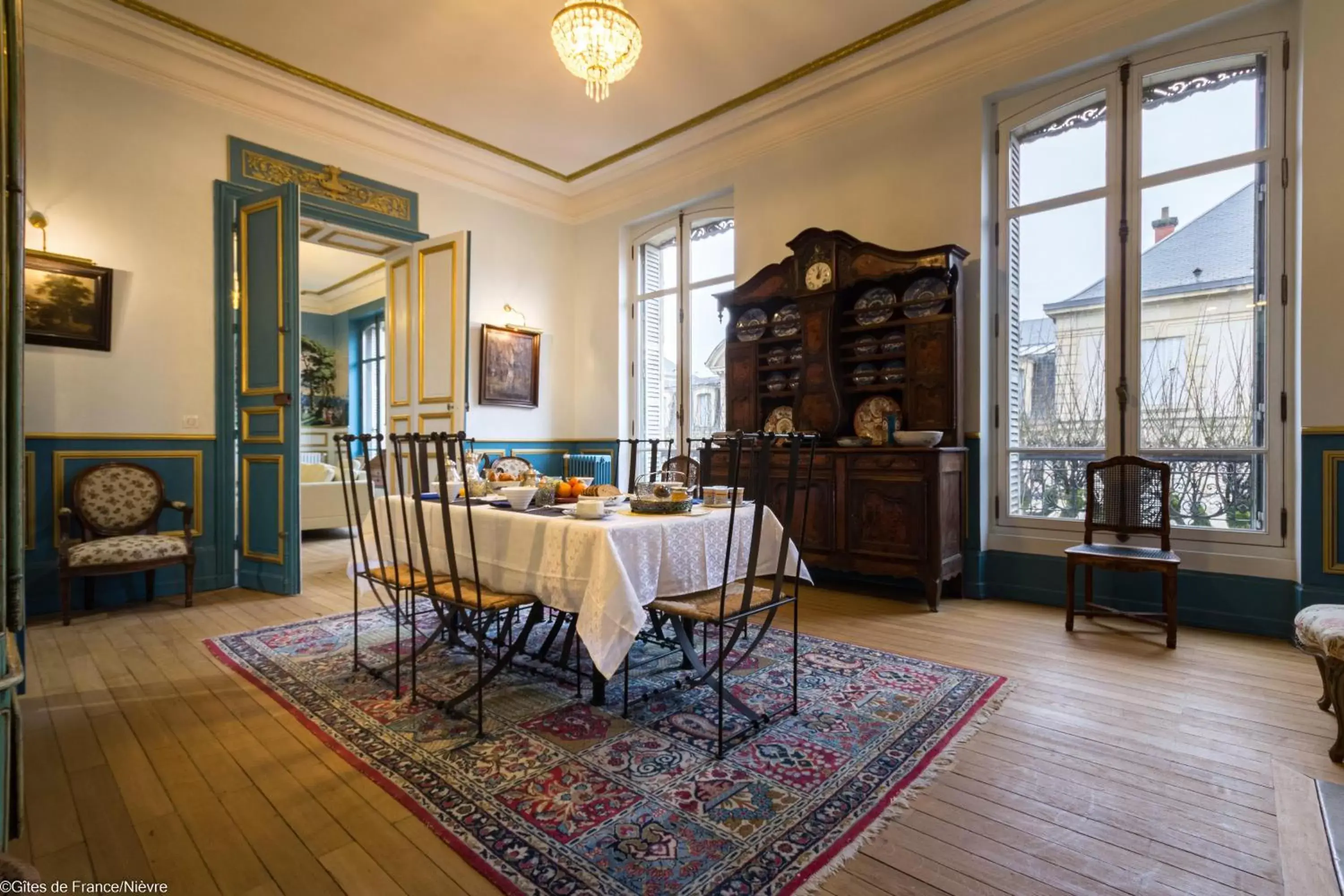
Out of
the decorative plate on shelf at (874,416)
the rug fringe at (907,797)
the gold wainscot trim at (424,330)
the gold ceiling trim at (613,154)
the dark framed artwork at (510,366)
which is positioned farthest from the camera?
the dark framed artwork at (510,366)

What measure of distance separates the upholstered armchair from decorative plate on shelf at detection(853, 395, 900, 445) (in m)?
4.66

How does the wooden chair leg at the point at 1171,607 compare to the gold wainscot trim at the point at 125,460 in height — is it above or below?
below

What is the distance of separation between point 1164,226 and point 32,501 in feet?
23.5

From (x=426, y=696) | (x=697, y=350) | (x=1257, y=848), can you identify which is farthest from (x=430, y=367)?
(x=1257, y=848)

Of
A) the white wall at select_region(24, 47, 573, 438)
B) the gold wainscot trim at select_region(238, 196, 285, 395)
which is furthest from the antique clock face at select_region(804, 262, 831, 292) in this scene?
the white wall at select_region(24, 47, 573, 438)

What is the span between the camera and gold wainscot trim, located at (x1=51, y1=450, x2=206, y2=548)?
4.00 m

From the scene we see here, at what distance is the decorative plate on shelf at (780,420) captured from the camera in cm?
507

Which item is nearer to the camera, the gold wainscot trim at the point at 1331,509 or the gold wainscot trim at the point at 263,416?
the gold wainscot trim at the point at 1331,509

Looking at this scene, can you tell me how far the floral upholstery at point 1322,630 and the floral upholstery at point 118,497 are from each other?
6.07 meters

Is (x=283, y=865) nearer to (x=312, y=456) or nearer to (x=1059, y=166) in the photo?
(x=1059, y=166)

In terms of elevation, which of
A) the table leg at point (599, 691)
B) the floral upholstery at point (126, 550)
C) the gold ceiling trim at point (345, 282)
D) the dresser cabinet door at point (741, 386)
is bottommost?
the table leg at point (599, 691)

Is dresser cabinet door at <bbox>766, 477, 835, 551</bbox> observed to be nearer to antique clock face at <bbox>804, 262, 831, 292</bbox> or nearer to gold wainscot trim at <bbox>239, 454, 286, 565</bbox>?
antique clock face at <bbox>804, 262, 831, 292</bbox>

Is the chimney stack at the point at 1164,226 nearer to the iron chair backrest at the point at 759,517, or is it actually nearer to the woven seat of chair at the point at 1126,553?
the woven seat of chair at the point at 1126,553

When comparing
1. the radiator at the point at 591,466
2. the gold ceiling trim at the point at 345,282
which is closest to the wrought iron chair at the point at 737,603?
the radiator at the point at 591,466
